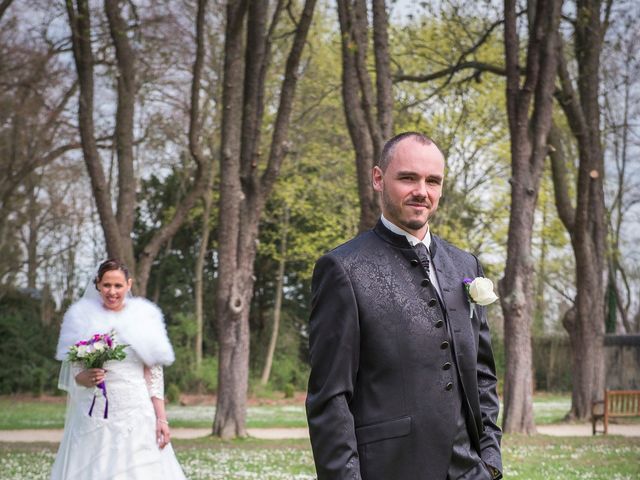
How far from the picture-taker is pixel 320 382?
3557mm

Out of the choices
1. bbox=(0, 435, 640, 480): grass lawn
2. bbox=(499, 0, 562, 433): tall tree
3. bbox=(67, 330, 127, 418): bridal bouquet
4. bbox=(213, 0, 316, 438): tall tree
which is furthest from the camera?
bbox=(213, 0, 316, 438): tall tree

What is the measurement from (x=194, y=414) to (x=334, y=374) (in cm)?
2452

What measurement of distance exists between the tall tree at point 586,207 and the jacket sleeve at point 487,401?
18534mm

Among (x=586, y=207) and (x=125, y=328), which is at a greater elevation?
(x=586, y=207)

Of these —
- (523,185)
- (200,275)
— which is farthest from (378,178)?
(200,275)

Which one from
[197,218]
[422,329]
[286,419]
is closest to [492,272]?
[197,218]

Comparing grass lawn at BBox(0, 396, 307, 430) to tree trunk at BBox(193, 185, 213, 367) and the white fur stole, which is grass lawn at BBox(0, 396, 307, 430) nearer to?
tree trunk at BBox(193, 185, 213, 367)

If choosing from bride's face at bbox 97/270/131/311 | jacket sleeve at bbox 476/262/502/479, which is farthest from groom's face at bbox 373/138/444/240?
bride's face at bbox 97/270/131/311

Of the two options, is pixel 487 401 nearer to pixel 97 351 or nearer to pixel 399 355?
pixel 399 355

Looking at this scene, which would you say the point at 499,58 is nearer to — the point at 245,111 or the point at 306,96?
the point at 306,96

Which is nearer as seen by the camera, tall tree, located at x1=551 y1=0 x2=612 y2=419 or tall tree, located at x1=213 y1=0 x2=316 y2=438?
tall tree, located at x1=213 y1=0 x2=316 y2=438

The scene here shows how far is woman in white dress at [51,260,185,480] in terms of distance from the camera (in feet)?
29.7

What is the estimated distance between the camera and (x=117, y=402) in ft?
30.2

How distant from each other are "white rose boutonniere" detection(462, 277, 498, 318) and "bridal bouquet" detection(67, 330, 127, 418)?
18.7 feet
